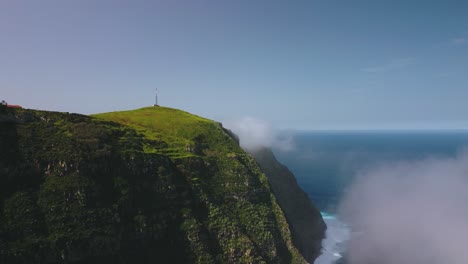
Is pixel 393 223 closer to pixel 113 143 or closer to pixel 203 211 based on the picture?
pixel 203 211

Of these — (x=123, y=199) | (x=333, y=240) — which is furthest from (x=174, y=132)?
(x=333, y=240)

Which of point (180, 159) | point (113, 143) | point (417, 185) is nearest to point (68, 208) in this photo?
point (113, 143)

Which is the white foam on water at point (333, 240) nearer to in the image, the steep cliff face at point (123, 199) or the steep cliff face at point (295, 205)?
the steep cliff face at point (295, 205)

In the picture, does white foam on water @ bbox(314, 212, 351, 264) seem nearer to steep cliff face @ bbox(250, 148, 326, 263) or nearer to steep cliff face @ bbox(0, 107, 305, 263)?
steep cliff face @ bbox(250, 148, 326, 263)

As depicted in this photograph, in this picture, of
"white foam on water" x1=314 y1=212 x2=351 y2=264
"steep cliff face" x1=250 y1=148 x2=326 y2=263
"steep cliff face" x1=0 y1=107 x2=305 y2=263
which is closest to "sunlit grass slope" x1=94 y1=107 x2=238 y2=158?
"steep cliff face" x1=0 y1=107 x2=305 y2=263

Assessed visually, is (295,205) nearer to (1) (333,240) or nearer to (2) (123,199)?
(1) (333,240)

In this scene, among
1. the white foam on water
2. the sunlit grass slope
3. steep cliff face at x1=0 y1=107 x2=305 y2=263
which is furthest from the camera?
the white foam on water

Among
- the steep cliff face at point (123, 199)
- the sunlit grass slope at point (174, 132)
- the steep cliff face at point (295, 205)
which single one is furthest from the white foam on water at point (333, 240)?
the sunlit grass slope at point (174, 132)
